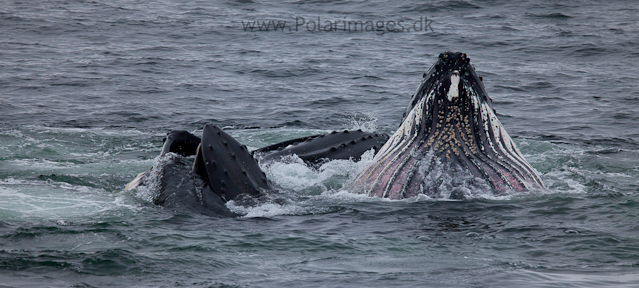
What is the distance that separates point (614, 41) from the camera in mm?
21188

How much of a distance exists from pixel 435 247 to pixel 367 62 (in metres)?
14.7

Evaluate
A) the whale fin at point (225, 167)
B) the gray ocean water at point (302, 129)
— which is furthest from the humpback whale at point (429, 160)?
the gray ocean water at point (302, 129)

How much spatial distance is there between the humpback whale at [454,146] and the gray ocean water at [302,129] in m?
0.18

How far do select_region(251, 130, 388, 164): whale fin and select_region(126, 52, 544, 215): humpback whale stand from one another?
5.91 ft

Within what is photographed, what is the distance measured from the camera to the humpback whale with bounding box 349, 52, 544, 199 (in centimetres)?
646

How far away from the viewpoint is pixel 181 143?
7543 mm

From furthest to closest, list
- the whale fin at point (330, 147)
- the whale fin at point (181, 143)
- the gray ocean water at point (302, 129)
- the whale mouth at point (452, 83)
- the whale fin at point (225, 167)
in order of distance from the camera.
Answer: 1. the whale fin at point (330, 147)
2. the whale fin at point (181, 143)
3. the whale fin at point (225, 167)
4. the whale mouth at point (452, 83)
5. the gray ocean water at point (302, 129)

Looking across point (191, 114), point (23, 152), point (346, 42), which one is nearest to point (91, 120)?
point (191, 114)

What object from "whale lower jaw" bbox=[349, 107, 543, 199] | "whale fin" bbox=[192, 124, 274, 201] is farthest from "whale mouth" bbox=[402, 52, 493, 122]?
"whale fin" bbox=[192, 124, 274, 201]

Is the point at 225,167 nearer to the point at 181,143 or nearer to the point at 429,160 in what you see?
the point at 181,143

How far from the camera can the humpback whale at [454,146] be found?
255 inches

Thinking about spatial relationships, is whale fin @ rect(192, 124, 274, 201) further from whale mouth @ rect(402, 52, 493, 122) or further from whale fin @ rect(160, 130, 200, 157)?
whale mouth @ rect(402, 52, 493, 122)

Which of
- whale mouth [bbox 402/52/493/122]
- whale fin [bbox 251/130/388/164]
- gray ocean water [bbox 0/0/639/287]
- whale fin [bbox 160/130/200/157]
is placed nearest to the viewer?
gray ocean water [bbox 0/0/639/287]

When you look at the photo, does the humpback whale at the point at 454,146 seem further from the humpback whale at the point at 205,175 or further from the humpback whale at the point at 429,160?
the humpback whale at the point at 205,175
